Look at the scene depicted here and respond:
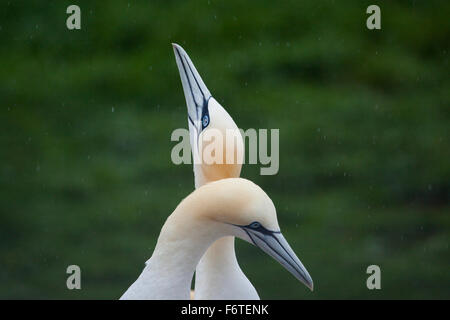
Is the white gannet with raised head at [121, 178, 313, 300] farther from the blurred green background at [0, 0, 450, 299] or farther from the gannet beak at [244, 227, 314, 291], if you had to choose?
the blurred green background at [0, 0, 450, 299]

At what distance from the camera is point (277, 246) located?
281 cm

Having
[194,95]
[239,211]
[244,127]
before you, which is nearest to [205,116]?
[194,95]

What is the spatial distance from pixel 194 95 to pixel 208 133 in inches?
9.9

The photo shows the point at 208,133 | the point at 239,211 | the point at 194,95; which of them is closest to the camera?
the point at 239,211

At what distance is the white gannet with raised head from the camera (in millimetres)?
2717

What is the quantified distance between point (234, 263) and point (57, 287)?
2.85 meters

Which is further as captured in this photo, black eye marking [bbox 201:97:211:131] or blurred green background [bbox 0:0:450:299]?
blurred green background [bbox 0:0:450:299]

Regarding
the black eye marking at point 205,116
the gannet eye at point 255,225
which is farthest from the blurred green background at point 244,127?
the gannet eye at point 255,225

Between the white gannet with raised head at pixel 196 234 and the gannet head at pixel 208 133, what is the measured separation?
0.29m

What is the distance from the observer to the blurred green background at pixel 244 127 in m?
6.17

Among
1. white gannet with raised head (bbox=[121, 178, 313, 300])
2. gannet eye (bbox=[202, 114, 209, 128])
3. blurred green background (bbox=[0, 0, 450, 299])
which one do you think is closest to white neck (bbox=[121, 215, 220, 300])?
white gannet with raised head (bbox=[121, 178, 313, 300])

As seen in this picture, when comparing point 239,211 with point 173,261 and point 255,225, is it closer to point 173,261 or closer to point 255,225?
point 255,225

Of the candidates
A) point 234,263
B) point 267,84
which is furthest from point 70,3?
point 234,263

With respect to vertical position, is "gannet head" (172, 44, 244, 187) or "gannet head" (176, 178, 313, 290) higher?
"gannet head" (172, 44, 244, 187)
